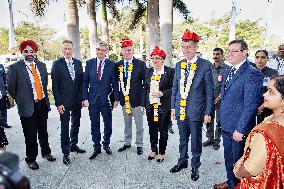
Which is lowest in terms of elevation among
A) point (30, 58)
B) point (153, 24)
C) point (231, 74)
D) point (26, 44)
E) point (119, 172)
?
Answer: point (119, 172)

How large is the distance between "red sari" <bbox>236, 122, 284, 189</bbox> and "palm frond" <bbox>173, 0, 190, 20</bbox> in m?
15.5

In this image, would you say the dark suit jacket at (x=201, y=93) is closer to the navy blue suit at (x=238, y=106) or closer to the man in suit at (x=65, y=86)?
the navy blue suit at (x=238, y=106)

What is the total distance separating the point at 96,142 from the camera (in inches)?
217

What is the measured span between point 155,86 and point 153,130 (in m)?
0.86

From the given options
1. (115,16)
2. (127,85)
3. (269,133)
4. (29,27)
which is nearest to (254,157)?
(269,133)

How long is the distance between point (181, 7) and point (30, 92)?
13.7m

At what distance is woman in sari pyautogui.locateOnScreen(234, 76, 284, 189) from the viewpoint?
2145 mm

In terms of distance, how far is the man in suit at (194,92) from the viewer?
428 centimetres

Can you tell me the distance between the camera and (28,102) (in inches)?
188

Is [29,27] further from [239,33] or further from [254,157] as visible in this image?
[254,157]

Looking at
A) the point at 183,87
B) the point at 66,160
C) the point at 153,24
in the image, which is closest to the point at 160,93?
the point at 183,87

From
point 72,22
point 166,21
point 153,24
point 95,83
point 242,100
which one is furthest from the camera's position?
point 153,24

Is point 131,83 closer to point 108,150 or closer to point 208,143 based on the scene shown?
point 108,150

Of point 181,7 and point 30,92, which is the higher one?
point 181,7
